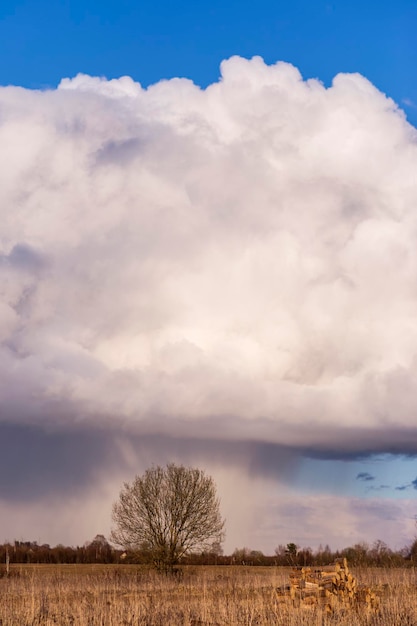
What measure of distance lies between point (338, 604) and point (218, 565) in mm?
49377

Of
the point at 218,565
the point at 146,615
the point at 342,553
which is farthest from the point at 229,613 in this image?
the point at 218,565

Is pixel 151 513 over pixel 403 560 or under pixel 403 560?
over

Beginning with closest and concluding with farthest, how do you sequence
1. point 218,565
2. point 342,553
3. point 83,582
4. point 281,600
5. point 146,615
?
1. point 146,615
2. point 281,600
3. point 83,582
4. point 342,553
5. point 218,565

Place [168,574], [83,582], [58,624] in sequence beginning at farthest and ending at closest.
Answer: [168,574], [83,582], [58,624]

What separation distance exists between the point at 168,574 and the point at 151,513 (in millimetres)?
5411

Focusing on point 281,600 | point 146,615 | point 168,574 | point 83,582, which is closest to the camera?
point 146,615

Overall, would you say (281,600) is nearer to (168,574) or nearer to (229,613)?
(229,613)

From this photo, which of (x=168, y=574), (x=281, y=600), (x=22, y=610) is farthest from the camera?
(x=168, y=574)

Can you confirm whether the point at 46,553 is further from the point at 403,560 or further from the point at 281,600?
the point at 281,600

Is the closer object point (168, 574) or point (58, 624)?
point (58, 624)

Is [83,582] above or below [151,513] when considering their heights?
below

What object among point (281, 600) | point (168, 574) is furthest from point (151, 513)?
point (281, 600)

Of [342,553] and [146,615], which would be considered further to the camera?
[342,553]

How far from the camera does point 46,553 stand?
8912 cm
